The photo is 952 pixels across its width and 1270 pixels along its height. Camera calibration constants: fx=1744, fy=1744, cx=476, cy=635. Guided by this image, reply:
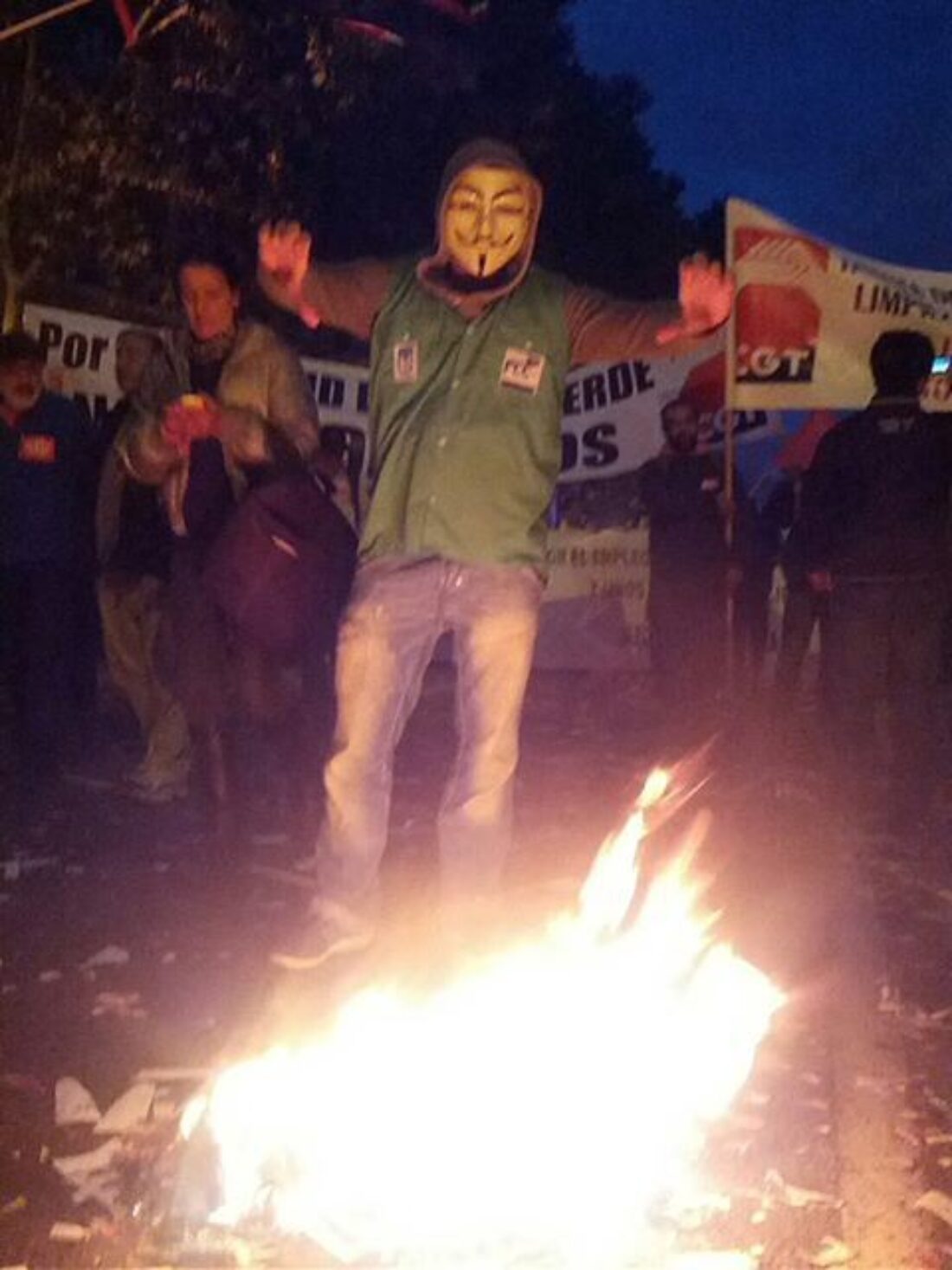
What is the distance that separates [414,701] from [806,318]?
492cm

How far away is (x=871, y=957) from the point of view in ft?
18.2

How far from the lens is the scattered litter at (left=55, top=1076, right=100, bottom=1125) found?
4.10m

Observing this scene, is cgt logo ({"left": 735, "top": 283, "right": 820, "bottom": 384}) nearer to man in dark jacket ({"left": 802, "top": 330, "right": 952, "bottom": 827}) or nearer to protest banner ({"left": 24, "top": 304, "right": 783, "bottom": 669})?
man in dark jacket ({"left": 802, "top": 330, "right": 952, "bottom": 827})

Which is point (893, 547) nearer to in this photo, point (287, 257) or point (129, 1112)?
point (287, 257)

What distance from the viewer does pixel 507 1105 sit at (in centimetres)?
396

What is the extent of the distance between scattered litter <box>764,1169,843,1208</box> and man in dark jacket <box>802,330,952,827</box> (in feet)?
11.7

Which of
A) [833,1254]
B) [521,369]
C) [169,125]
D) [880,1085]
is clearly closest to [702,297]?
[521,369]

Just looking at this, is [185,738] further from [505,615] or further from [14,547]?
[505,615]

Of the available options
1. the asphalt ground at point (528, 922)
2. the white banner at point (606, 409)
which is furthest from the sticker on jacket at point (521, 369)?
the white banner at point (606, 409)

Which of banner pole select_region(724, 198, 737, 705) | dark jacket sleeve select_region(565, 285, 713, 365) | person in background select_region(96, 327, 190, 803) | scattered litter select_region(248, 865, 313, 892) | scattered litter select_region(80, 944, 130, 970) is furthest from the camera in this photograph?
banner pole select_region(724, 198, 737, 705)

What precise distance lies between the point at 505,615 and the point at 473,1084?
1.37m

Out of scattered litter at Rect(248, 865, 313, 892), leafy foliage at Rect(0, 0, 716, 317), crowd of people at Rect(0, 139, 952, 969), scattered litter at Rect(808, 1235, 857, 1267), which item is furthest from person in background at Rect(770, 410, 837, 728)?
scattered litter at Rect(808, 1235, 857, 1267)

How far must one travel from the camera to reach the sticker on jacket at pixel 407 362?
4.85m

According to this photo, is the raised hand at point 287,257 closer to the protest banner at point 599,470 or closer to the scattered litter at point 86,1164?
the scattered litter at point 86,1164
